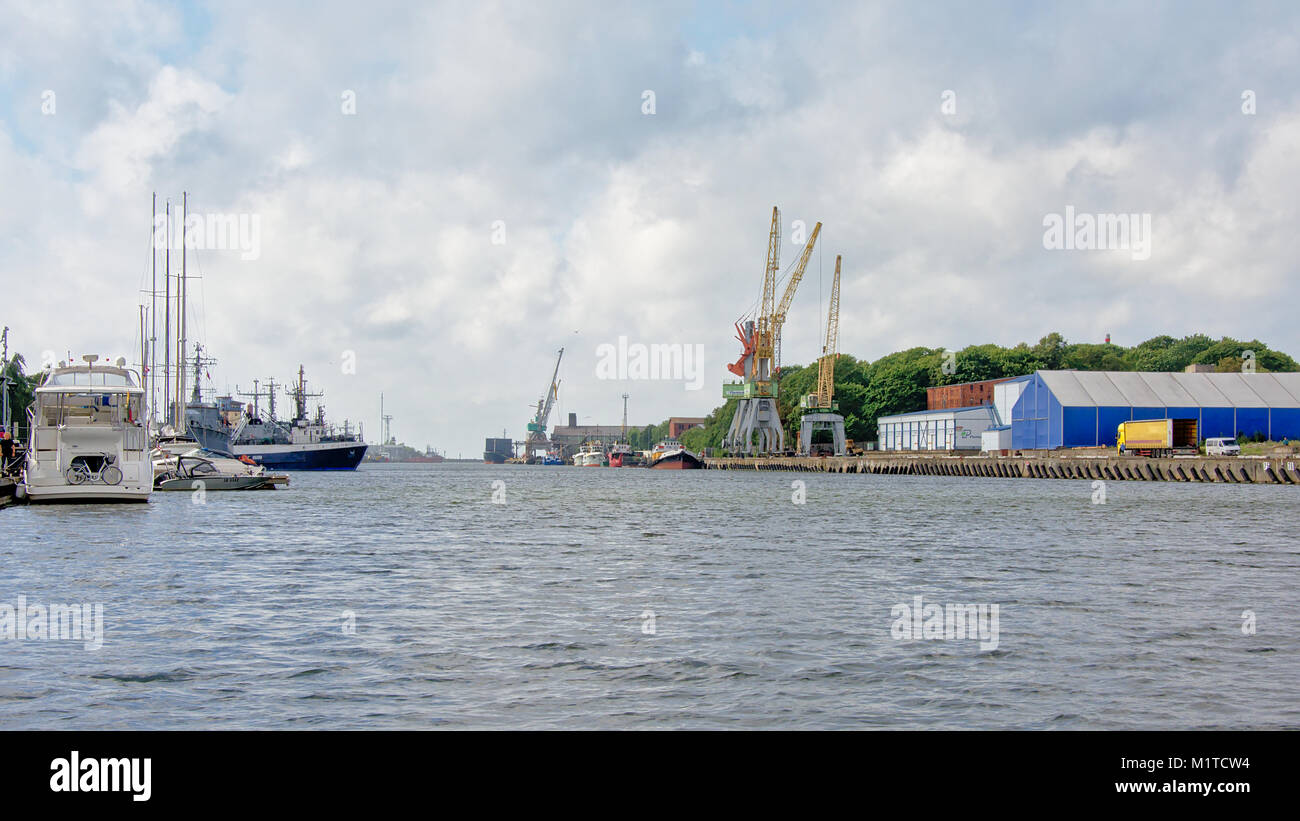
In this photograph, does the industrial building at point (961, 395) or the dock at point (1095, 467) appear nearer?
the dock at point (1095, 467)

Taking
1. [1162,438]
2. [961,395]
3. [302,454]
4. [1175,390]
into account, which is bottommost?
[302,454]

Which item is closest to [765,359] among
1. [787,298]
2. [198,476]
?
[787,298]

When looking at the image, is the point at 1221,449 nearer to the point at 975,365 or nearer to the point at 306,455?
the point at 975,365

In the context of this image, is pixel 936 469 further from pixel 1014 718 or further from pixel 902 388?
pixel 1014 718

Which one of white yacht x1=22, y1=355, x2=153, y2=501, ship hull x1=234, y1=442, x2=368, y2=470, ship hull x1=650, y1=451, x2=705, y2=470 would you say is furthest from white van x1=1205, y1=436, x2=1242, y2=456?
ship hull x1=650, y1=451, x2=705, y2=470

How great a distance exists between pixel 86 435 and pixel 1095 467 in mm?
75876

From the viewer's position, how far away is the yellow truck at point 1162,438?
300ft

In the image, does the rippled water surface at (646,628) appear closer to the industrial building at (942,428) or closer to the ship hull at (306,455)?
the ship hull at (306,455)

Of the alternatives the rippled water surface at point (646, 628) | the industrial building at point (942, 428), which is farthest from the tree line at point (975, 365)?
the rippled water surface at point (646, 628)

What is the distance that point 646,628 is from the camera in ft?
55.0

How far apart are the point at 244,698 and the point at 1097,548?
2559 cm

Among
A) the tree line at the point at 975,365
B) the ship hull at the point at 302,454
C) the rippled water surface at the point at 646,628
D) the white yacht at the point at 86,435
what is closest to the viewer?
the rippled water surface at the point at 646,628

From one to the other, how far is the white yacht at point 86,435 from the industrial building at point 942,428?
110 m

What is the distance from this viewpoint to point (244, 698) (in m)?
11.8
